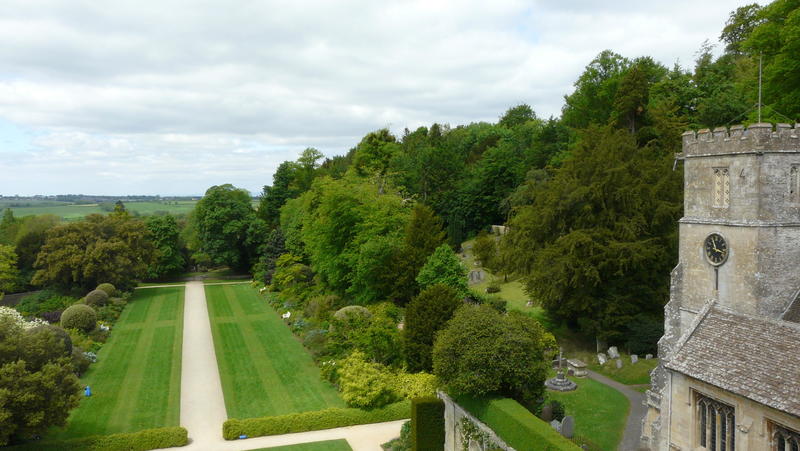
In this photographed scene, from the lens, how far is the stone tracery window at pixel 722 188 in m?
16.3

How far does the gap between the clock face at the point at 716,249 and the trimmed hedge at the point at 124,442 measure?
18.8 meters

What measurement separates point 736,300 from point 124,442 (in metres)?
20.6

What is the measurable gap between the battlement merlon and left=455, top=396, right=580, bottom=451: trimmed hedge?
9.31 metres

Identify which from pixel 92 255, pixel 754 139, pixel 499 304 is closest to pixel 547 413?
pixel 754 139

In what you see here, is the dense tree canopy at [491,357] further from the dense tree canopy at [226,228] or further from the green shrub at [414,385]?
the dense tree canopy at [226,228]

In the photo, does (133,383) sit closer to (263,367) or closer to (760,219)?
(263,367)

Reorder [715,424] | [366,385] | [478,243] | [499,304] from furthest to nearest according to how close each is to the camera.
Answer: [478,243] < [499,304] < [366,385] < [715,424]

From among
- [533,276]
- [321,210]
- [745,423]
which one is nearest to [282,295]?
[321,210]

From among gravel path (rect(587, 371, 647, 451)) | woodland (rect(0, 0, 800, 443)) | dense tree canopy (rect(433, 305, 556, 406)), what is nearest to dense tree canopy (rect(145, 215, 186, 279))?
woodland (rect(0, 0, 800, 443))

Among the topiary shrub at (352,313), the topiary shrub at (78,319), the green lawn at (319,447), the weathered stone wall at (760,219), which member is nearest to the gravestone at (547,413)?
the green lawn at (319,447)

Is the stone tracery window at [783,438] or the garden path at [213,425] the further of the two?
the garden path at [213,425]

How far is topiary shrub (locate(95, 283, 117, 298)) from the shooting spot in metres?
46.1

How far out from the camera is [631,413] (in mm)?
22969

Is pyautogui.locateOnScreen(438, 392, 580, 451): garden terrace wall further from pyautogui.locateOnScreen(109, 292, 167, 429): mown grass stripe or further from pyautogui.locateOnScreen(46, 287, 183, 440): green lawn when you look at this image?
pyautogui.locateOnScreen(109, 292, 167, 429): mown grass stripe
